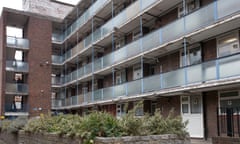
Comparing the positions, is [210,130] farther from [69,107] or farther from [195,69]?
[69,107]

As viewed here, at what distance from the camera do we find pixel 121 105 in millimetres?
24125

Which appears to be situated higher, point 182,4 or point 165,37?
point 182,4

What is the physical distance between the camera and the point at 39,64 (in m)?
32.8

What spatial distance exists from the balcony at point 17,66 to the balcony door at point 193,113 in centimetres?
2133

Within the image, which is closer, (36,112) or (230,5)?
(230,5)

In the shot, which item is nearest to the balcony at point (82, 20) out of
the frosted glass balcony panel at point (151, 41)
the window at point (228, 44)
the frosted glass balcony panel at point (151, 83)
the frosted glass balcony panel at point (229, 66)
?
the frosted glass balcony panel at point (151, 41)

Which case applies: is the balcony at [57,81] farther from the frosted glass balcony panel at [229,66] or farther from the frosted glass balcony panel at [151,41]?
the frosted glass balcony panel at [229,66]

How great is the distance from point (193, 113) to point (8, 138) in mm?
12207

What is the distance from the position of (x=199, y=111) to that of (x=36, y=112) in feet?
71.1

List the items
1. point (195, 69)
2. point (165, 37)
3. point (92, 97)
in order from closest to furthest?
point (195, 69)
point (165, 37)
point (92, 97)

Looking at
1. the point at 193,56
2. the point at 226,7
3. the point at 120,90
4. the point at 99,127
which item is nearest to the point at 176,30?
the point at 193,56

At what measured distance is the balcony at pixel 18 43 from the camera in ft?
103

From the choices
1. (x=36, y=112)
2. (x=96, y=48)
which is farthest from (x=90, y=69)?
(x=36, y=112)

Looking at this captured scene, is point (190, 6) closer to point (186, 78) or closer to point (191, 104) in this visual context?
point (186, 78)
